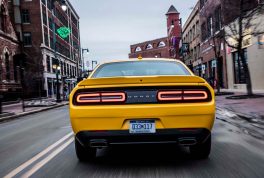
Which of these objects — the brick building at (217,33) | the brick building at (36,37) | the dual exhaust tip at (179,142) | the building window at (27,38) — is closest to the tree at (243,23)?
the brick building at (217,33)

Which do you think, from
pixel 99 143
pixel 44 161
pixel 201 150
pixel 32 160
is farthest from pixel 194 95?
pixel 32 160

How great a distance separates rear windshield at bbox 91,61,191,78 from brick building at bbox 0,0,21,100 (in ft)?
101

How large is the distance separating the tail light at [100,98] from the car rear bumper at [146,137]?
1.29 feet

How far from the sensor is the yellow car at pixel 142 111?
4.53 m

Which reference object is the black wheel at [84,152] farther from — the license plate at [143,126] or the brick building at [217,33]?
the brick building at [217,33]

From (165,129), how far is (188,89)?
0.61 m

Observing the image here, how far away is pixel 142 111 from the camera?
4512 millimetres

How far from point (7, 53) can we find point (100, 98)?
36910 millimetres

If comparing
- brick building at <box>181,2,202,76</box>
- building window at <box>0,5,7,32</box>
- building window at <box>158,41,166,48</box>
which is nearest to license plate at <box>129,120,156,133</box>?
building window at <box>0,5,7,32</box>

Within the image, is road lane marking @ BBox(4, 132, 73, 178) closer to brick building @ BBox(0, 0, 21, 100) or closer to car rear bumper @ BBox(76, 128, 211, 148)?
car rear bumper @ BBox(76, 128, 211, 148)

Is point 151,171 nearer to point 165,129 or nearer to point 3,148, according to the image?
point 165,129

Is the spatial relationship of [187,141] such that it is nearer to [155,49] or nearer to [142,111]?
[142,111]

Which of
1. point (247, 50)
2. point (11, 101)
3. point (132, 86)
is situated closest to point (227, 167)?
point (132, 86)

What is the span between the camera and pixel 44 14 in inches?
2067
